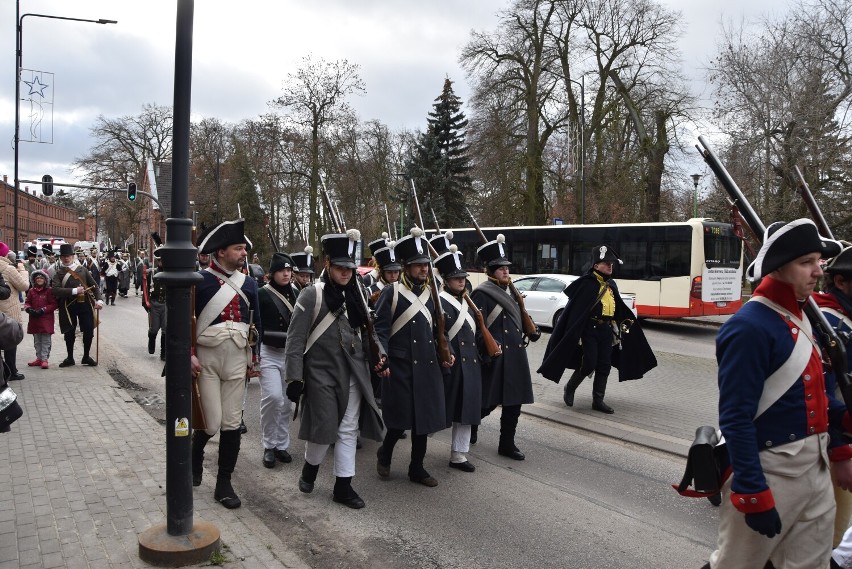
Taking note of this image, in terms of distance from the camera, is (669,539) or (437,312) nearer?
(669,539)

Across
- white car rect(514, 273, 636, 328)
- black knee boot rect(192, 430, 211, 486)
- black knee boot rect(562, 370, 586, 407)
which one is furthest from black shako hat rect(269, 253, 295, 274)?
white car rect(514, 273, 636, 328)

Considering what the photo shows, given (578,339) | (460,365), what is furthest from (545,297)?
(460,365)

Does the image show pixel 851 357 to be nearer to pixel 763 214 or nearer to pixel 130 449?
pixel 130 449

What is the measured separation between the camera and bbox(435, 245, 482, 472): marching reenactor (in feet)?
19.5

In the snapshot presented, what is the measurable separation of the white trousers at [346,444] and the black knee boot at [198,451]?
778mm

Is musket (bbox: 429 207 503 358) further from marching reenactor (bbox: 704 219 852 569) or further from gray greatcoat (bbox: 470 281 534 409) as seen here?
marching reenactor (bbox: 704 219 852 569)

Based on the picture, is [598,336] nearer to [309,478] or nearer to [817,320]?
[309,478]

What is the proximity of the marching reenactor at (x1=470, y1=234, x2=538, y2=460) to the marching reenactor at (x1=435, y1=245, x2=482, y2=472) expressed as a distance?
26cm

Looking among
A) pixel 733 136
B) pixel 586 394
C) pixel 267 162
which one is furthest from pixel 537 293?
pixel 267 162

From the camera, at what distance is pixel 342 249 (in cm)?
529

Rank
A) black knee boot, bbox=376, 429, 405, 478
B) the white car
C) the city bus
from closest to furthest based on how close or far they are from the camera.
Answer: black knee boot, bbox=376, 429, 405, 478 → the white car → the city bus

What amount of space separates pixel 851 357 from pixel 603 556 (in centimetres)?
186

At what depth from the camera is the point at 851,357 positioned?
3816 millimetres

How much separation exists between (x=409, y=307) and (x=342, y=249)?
777 mm
